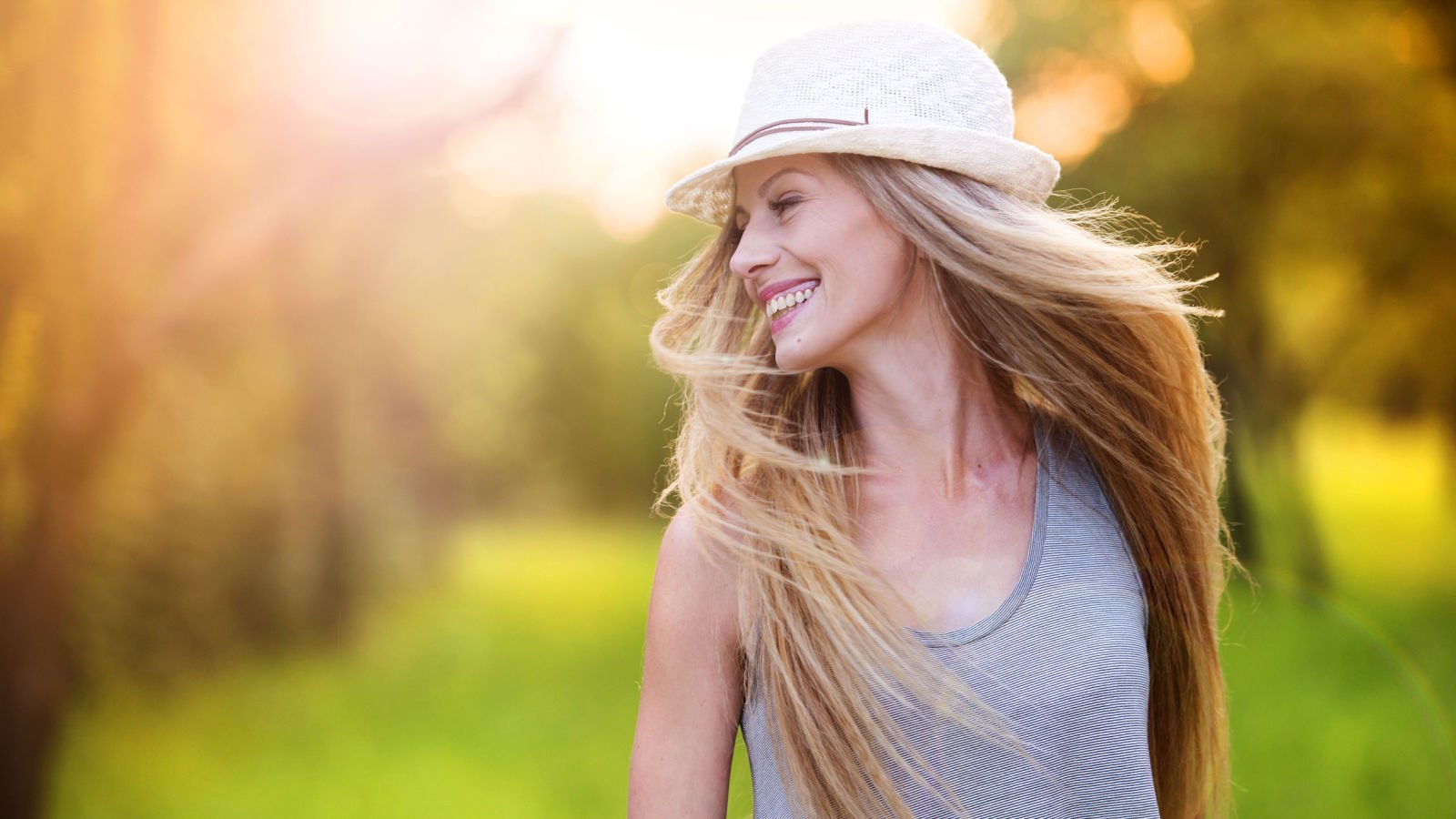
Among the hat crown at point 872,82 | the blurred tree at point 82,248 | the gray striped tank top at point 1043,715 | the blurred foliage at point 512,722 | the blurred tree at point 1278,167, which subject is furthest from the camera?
the blurred tree at point 1278,167

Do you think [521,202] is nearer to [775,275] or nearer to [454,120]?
[454,120]

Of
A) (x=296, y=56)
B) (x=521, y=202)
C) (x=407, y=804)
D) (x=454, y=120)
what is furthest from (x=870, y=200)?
(x=521, y=202)

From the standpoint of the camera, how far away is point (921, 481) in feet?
5.92

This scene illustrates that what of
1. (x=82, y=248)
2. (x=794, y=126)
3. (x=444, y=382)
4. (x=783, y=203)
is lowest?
(x=444, y=382)

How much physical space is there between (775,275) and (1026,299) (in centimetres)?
43

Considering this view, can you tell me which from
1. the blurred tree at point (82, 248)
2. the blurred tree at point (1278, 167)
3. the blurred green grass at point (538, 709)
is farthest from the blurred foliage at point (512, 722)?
the blurred tree at point (1278, 167)

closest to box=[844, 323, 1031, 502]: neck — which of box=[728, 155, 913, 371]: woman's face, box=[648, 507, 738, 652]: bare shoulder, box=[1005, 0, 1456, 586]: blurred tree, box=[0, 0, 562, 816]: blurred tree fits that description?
box=[728, 155, 913, 371]: woman's face

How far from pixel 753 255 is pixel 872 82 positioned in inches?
12.7

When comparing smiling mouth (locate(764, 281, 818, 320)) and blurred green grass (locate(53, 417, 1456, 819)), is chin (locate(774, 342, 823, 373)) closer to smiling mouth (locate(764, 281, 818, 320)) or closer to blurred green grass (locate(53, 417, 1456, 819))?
smiling mouth (locate(764, 281, 818, 320))

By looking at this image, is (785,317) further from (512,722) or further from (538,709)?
(538,709)

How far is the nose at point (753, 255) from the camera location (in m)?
1.71

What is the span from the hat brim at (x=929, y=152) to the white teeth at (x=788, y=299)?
211mm

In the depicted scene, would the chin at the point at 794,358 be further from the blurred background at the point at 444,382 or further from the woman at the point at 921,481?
the blurred background at the point at 444,382

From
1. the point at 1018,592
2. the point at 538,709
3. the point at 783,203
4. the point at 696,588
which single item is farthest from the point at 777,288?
the point at 538,709
